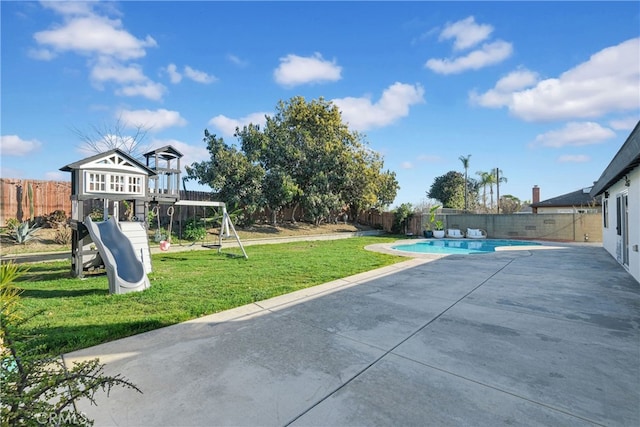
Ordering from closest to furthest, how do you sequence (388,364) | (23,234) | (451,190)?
(388,364), (23,234), (451,190)

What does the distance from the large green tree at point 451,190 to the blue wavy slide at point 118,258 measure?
31.8m

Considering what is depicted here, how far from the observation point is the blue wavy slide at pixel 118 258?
5527 mm

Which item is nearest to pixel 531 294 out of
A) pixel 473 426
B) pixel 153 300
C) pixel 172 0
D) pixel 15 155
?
pixel 473 426

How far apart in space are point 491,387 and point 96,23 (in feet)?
34.8

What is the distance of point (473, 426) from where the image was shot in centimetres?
212

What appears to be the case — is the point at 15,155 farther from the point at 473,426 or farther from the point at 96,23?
the point at 473,426

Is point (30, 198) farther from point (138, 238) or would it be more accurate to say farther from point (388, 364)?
point (388, 364)

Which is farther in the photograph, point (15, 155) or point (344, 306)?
point (15, 155)

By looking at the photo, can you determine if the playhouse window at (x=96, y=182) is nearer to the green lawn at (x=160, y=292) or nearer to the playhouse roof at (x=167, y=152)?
the green lawn at (x=160, y=292)

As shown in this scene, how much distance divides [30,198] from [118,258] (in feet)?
29.4

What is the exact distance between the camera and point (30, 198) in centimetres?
1142

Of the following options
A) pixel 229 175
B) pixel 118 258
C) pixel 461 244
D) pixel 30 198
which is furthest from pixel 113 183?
pixel 461 244

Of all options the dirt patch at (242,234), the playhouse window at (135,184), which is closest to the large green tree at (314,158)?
the dirt patch at (242,234)

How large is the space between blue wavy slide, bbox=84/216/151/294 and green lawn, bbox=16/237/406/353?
241 millimetres
